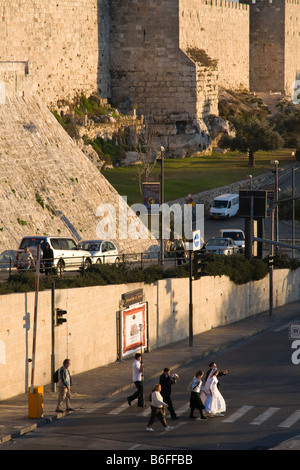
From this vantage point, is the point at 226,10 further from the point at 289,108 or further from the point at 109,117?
the point at 109,117

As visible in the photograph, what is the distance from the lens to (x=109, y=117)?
72500 millimetres

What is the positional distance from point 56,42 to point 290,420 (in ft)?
148

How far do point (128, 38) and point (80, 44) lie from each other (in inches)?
204

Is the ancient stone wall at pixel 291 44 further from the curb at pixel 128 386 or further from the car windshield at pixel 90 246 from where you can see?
the curb at pixel 128 386

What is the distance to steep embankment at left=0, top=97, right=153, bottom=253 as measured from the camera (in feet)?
149

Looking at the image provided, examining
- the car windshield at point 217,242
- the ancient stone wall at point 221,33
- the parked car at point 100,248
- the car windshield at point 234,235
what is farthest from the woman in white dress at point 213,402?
the ancient stone wall at point 221,33

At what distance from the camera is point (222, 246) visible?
53156mm

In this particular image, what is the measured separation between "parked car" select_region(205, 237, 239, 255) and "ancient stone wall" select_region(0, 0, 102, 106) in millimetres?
17088

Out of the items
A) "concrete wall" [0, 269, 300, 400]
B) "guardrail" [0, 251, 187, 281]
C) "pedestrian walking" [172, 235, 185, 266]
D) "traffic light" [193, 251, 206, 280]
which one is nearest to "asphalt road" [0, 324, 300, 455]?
"concrete wall" [0, 269, 300, 400]

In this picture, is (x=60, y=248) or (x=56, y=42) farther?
(x=56, y=42)

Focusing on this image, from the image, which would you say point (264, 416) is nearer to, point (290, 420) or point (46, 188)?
point (290, 420)

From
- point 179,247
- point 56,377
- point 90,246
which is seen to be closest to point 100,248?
point 90,246

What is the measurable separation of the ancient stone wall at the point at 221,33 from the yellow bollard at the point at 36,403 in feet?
173

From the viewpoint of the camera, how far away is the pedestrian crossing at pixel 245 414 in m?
28.4
